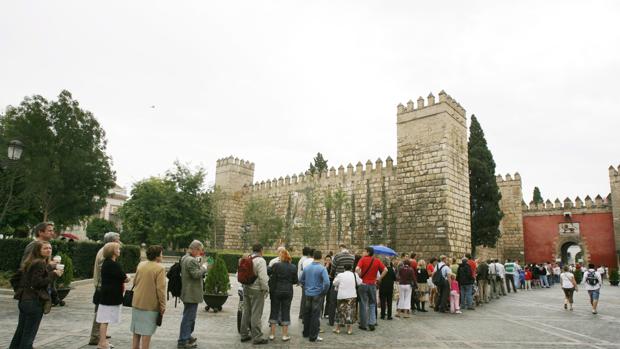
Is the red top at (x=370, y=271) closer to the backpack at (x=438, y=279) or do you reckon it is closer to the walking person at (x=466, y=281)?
the backpack at (x=438, y=279)

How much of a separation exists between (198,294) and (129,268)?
12.7 metres

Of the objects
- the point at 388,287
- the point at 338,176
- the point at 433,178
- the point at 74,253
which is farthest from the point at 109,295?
the point at 338,176

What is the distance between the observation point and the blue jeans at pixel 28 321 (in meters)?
5.08

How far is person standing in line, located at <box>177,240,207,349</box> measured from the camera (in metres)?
6.36

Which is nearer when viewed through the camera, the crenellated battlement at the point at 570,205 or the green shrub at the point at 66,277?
the green shrub at the point at 66,277

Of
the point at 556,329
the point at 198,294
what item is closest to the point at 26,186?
the point at 198,294

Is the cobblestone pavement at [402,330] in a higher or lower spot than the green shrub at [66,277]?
lower

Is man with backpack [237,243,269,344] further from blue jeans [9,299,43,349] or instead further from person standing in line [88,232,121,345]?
blue jeans [9,299,43,349]

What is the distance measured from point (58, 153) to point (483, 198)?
24.5 m

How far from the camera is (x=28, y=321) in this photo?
5152mm

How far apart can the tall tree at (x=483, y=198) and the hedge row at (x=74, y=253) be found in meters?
20.9

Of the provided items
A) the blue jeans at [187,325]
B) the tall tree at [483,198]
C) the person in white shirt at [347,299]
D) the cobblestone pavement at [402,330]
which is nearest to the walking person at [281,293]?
the cobblestone pavement at [402,330]

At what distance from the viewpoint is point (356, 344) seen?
7188mm

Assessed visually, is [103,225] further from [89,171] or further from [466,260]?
[466,260]
